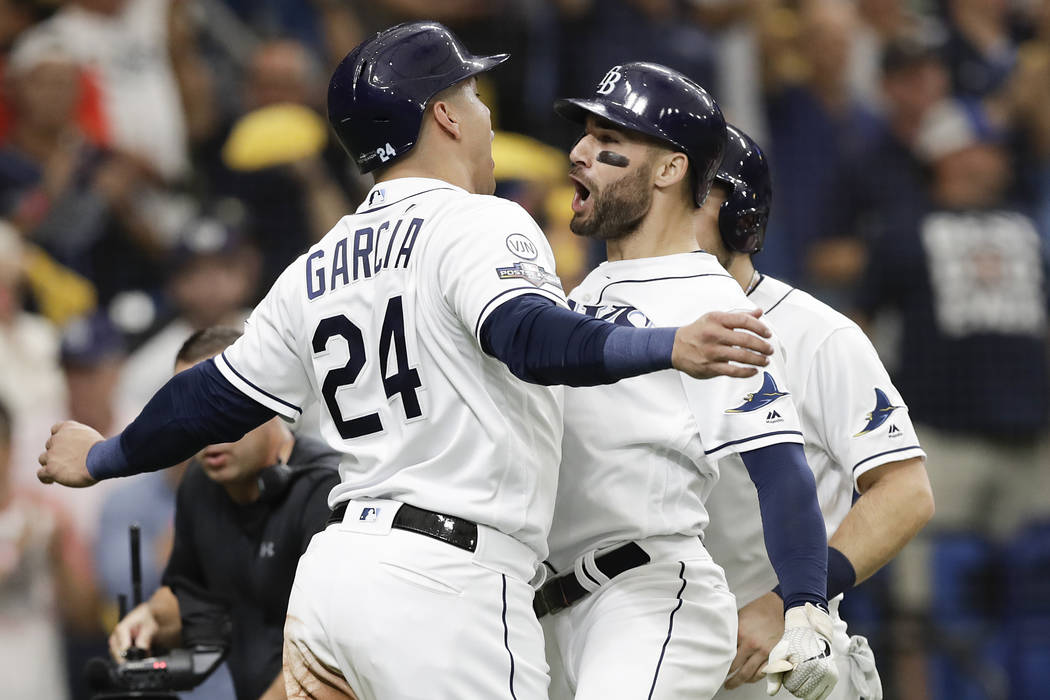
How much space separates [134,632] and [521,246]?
69.6 inches

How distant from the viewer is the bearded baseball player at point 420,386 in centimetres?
242

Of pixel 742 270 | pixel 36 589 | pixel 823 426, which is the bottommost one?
pixel 36 589

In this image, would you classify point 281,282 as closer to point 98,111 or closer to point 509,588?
point 509,588

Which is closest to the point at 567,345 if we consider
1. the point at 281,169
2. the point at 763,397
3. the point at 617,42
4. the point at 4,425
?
the point at 763,397

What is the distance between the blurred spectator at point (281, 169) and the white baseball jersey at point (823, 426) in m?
3.39

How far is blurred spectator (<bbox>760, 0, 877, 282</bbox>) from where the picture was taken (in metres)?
7.08

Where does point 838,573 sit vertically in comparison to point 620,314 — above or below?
below

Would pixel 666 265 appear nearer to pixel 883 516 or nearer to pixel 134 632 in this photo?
pixel 883 516

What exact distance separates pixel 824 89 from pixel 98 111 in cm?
365

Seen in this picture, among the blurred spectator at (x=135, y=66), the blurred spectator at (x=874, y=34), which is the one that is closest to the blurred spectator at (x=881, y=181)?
the blurred spectator at (x=874, y=34)

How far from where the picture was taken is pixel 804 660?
97.3 inches

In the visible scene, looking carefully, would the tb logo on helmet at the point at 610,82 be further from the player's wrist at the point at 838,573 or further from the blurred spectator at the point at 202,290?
the blurred spectator at the point at 202,290

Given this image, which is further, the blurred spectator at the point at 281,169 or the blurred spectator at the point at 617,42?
the blurred spectator at the point at 617,42

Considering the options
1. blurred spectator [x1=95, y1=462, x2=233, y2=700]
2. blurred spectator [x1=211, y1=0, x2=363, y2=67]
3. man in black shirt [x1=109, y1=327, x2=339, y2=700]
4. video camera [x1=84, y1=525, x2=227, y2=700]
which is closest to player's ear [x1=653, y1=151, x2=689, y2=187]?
man in black shirt [x1=109, y1=327, x2=339, y2=700]
